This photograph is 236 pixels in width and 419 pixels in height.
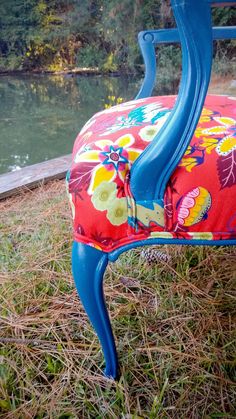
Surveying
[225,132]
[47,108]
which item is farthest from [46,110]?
[225,132]

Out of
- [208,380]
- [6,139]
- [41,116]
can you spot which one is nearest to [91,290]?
[208,380]

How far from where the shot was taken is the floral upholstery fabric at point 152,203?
0.42 metres

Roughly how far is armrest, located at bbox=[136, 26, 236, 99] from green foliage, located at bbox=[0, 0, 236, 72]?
6.54 meters

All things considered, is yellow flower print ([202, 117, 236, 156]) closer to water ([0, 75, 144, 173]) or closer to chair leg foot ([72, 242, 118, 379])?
chair leg foot ([72, 242, 118, 379])

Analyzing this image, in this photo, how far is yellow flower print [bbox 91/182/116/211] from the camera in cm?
43

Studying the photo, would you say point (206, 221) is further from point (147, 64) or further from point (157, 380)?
point (147, 64)

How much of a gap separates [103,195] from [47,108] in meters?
5.21

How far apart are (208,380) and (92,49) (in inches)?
388

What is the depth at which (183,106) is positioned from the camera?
392 mm

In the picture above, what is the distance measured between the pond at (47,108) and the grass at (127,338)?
200 cm

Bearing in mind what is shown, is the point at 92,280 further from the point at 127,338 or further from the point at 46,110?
the point at 46,110

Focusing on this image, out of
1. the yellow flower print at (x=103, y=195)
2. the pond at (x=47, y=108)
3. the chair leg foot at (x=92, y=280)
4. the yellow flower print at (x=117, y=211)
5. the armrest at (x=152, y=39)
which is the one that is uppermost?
the armrest at (x=152, y=39)

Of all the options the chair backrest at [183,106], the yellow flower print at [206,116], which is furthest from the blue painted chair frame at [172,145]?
the yellow flower print at [206,116]

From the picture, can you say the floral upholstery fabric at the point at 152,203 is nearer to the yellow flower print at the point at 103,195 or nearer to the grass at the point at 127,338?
the yellow flower print at the point at 103,195
